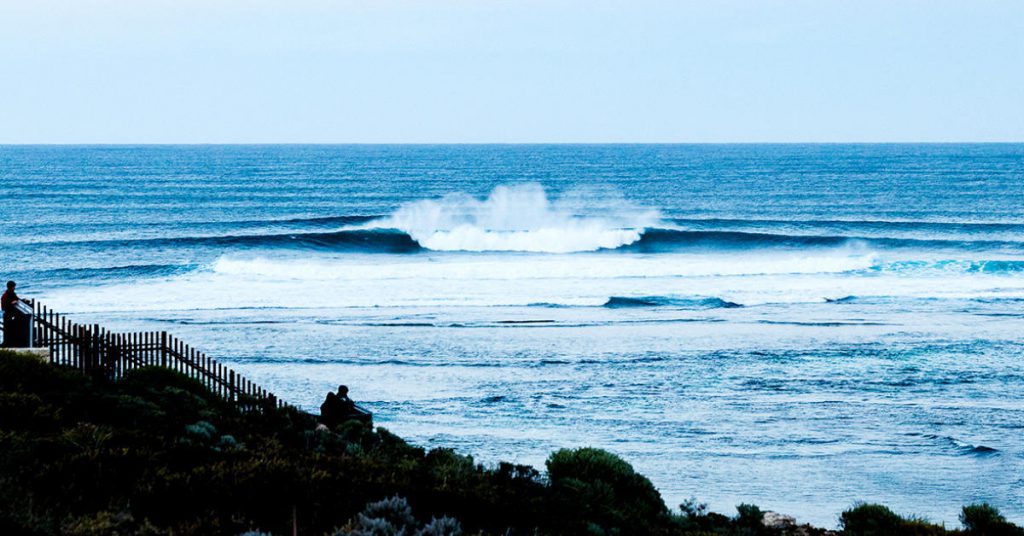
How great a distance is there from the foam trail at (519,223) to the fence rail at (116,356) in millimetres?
39259

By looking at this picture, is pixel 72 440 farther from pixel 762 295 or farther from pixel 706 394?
pixel 762 295

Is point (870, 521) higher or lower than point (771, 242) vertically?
lower

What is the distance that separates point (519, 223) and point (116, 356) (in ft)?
179

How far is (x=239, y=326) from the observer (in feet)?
102

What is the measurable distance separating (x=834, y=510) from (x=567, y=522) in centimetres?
663

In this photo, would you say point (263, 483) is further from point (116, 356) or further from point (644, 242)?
point (644, 242)

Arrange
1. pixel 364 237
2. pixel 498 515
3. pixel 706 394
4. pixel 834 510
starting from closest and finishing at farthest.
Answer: pixel 498 515 → pixel 834 510 → pixel 706 394 → pixel 364 237

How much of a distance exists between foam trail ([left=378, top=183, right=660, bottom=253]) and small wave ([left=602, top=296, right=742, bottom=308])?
20.3 metres

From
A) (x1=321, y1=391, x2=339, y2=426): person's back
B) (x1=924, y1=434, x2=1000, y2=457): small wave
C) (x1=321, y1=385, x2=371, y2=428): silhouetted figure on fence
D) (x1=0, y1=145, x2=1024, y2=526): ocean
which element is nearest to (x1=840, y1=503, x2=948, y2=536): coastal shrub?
(x1=0, y1=145, x2=1024, y2=526): ocean

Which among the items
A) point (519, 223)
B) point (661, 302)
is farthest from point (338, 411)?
point (519, 223)

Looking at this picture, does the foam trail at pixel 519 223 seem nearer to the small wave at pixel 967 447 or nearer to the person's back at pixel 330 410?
the small wave at pixel 967 447

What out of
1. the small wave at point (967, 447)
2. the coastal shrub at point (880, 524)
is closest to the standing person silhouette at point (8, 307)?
the coastal shrub at point (880, 524)

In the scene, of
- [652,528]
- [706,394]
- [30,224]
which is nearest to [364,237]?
[30,224]

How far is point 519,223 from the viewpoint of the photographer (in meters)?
72.2
